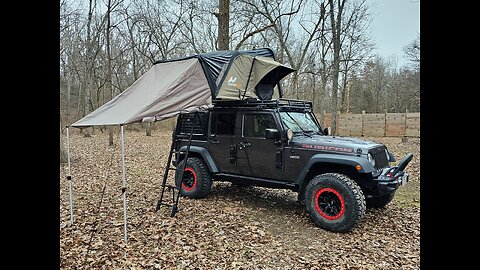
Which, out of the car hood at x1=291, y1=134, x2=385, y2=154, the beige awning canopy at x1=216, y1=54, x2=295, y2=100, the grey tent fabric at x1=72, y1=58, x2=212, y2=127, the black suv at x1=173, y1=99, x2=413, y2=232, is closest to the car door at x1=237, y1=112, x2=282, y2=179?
the black suv at x1=173, y1=99, x2=413, y2=232

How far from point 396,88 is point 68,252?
32.8 meters

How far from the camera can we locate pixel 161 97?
5.24 m

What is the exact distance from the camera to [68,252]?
4.15 m

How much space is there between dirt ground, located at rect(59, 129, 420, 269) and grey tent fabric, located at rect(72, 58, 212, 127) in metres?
1.75

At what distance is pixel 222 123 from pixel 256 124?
31.7 inches

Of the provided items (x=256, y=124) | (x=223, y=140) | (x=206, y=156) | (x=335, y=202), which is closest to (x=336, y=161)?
(x=335, y=202)

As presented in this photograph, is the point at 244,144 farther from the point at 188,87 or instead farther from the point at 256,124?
the point at 188,87

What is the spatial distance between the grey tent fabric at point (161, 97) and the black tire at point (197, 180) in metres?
1.55
